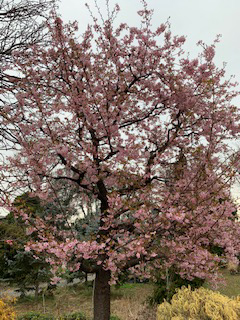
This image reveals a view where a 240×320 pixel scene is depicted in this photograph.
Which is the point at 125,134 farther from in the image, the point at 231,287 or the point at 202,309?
the point at 231,287

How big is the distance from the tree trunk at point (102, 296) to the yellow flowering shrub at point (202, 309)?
5.70ft

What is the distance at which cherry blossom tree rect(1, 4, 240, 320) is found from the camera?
214 inches

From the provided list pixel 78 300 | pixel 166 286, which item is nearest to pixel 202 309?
pixel 166 286

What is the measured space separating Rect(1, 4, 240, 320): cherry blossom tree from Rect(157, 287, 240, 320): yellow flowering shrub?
3.04 ft

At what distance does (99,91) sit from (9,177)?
7.98 ft

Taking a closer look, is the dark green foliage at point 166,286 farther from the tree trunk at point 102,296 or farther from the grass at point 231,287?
the grass at point 231,287

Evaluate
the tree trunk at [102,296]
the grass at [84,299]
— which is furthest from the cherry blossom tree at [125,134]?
the grass at [84,299]

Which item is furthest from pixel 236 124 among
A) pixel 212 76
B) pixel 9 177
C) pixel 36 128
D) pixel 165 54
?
pixel 9 177

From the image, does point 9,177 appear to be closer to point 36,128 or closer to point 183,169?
point 36,128

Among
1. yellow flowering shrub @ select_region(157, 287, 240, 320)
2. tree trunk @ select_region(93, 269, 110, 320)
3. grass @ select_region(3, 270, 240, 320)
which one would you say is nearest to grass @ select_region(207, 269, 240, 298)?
grass @ select_region(3, 270, 240, 320)

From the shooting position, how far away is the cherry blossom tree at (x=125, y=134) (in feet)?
17.9

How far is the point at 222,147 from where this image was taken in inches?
265

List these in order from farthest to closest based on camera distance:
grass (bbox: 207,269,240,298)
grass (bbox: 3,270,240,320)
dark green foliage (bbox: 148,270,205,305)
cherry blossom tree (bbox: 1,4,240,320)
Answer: grass (bbox: 207,269,240,298) → grass (bbox: 3,270,240,320) → dark green foliage (bbox: 148,270,205,305) → cherry blossom tree (bbox: 1,4,240,320)

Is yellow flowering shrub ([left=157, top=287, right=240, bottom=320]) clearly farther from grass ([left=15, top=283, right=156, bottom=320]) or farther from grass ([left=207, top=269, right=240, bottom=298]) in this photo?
grass ([left=207, top=269, right=240, bottom=298])
